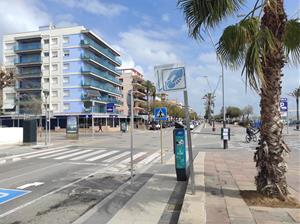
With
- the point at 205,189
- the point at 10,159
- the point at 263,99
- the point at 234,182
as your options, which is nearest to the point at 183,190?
the point at 205,189

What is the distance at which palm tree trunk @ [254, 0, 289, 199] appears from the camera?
742 centimetres

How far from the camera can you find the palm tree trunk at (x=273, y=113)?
24.3ft

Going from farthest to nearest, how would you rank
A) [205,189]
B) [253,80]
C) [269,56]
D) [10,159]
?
[10,159] → [205,189] → [269,56] → [253,80]

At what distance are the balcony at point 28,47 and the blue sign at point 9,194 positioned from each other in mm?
71156

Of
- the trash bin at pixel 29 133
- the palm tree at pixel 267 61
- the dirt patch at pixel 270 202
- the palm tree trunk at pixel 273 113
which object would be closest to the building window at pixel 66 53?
the trash bin at pixel 29 133

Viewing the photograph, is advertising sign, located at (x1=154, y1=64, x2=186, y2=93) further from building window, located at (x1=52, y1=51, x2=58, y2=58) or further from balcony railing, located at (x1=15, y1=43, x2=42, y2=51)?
balcony railing, located at (x1=15, y1=43, x2=42, y2=51)

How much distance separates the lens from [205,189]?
9.21 meters

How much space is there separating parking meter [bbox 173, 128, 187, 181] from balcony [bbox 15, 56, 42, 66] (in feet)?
233

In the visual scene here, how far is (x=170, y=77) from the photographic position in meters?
9.04

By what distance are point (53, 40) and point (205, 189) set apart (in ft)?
241

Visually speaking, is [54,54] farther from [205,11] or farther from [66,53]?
[205,11]

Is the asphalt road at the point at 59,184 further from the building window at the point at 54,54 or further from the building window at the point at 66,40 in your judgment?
the building window at the point at 54,54

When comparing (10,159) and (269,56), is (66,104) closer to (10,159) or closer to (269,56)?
(10,159)

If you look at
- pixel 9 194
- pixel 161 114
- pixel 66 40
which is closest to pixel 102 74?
pixel 66 40
